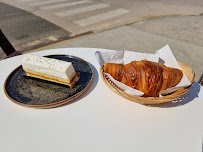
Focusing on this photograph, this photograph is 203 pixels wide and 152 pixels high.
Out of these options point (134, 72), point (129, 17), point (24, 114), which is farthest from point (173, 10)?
point (24, 114)

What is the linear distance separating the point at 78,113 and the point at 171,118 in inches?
25.7

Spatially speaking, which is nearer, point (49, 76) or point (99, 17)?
point (49, 76)

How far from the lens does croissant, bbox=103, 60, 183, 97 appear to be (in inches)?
41.3

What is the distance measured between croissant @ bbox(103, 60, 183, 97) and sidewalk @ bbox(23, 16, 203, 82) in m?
2.39

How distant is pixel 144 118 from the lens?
1044 mm

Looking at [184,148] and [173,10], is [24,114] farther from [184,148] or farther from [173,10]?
[173,10]

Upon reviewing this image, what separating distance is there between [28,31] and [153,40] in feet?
13.2

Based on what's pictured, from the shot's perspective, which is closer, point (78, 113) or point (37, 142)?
point (37, 142)

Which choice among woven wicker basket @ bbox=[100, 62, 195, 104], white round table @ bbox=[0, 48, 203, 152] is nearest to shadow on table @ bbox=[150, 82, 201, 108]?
white round table @ bbox=[0, 48, 203, 152]

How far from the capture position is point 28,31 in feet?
16.7

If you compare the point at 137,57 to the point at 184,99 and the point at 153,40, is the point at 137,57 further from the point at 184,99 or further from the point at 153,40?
the point at 153,40

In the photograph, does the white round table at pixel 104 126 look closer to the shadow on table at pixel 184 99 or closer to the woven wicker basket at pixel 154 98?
the shadow on table at pixel 184 99

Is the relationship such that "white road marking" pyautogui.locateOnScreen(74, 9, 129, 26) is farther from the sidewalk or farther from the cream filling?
the cream filling

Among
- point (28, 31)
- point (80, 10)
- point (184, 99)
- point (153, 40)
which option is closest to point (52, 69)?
point (184, 99)
